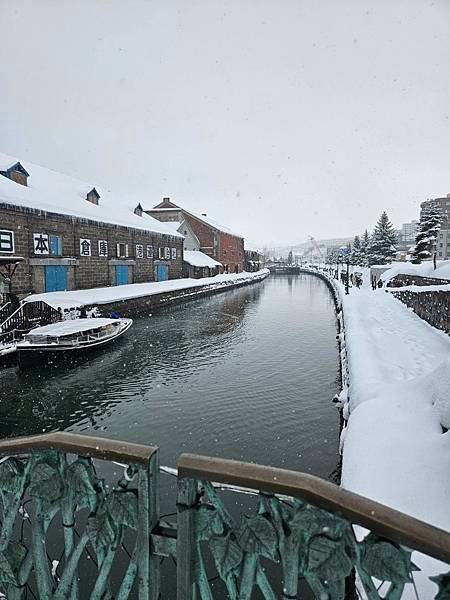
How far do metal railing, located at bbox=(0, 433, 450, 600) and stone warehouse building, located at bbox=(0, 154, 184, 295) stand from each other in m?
19.9

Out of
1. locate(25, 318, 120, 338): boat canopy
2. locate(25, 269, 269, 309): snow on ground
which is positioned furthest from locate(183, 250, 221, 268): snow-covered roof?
locate(25, 318, 120, 338): boat canopy

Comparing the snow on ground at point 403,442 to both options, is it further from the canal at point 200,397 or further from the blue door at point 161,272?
the blue door at point 161,272

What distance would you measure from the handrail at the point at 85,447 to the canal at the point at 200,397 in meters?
6.26

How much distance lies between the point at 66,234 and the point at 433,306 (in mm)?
20420

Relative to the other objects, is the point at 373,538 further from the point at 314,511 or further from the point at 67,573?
the point at 67,573

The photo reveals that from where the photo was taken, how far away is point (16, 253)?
19953mm

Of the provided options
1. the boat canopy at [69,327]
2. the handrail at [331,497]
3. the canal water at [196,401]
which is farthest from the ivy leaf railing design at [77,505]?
the boat canopy at [69,327]

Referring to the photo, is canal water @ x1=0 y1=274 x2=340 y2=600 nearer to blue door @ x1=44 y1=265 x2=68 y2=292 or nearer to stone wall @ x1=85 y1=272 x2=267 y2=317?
stone wall @ x1=85 y1=272 x2=267 y2=317

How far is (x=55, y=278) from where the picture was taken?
2264 cm

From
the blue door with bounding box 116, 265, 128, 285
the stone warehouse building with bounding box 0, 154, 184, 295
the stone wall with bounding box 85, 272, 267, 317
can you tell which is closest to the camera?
the stone warehouse building with bounding box 0, 154, 184, 295

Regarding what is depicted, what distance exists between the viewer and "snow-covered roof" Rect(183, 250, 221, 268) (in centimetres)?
4547

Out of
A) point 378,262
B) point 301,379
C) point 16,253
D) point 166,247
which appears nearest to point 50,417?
point 301,379

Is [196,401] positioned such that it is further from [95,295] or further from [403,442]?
[95,295]

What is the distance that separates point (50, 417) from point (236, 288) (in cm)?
3924
